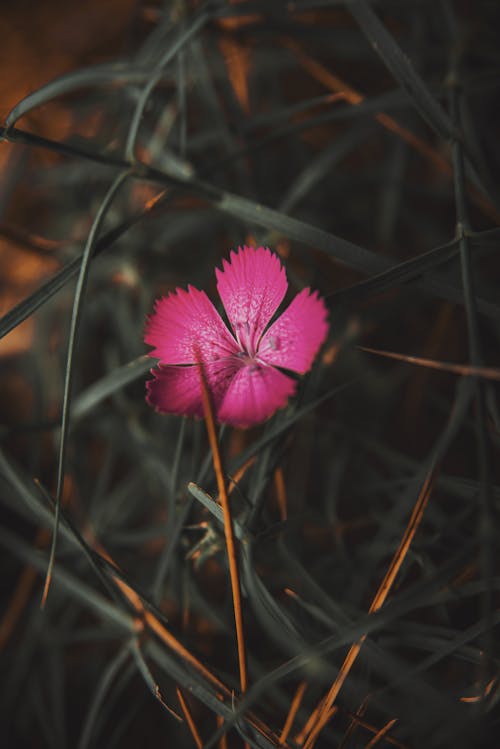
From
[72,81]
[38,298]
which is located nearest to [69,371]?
[38,298]

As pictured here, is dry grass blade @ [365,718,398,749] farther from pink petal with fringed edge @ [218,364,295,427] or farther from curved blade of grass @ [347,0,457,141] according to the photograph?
curved blade of grass @ [347,0,457,141]

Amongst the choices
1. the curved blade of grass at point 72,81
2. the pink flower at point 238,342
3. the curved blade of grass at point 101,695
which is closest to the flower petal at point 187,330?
the pink flower at point 238,342

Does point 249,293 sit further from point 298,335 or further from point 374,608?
point 374,608

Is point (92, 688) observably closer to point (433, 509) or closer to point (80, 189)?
point (433, 509)

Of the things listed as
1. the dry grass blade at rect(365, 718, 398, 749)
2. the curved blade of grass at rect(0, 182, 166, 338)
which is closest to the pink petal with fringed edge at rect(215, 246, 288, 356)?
the curved blade of grass at rect(0, 182, 166, 338)

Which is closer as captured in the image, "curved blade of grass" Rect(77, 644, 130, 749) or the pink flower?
the pink flower
